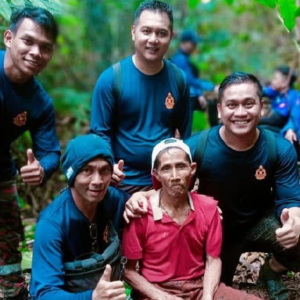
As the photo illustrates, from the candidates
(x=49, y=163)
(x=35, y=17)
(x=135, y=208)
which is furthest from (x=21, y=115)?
(x=135, y=208)

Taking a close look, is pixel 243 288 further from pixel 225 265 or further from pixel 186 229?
pixel 186 229

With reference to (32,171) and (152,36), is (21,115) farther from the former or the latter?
(152,36)

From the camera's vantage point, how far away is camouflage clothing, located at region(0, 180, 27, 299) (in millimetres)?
4352

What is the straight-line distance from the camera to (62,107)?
11.7 meters

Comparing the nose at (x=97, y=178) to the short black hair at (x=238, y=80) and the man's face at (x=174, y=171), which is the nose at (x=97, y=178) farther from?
the short black hair at (x=238, y=80)

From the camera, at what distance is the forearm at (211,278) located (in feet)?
11.9

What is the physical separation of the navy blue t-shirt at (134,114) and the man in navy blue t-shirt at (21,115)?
46 centimetres

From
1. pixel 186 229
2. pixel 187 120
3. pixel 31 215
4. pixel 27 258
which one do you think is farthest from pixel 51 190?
pixel 186 229

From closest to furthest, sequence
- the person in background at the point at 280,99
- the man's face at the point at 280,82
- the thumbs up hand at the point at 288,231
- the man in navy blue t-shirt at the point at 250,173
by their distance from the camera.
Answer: the thumbs up hand at the point at 288,231
the man in navy blue t-shirt at the point at 250,173
the person in background at the point at 280,99
the man's face at the point at 280,82

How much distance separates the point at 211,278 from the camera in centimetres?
371

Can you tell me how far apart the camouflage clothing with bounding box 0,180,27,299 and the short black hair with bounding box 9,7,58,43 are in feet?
4.53

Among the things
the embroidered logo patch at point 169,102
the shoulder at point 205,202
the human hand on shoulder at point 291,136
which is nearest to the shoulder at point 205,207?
the shoulder at point 205,202

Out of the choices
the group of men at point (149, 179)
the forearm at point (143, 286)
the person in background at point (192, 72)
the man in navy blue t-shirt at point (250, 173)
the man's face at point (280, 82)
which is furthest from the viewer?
the man's face at point (280, 82)

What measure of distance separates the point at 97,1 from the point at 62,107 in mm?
3263
